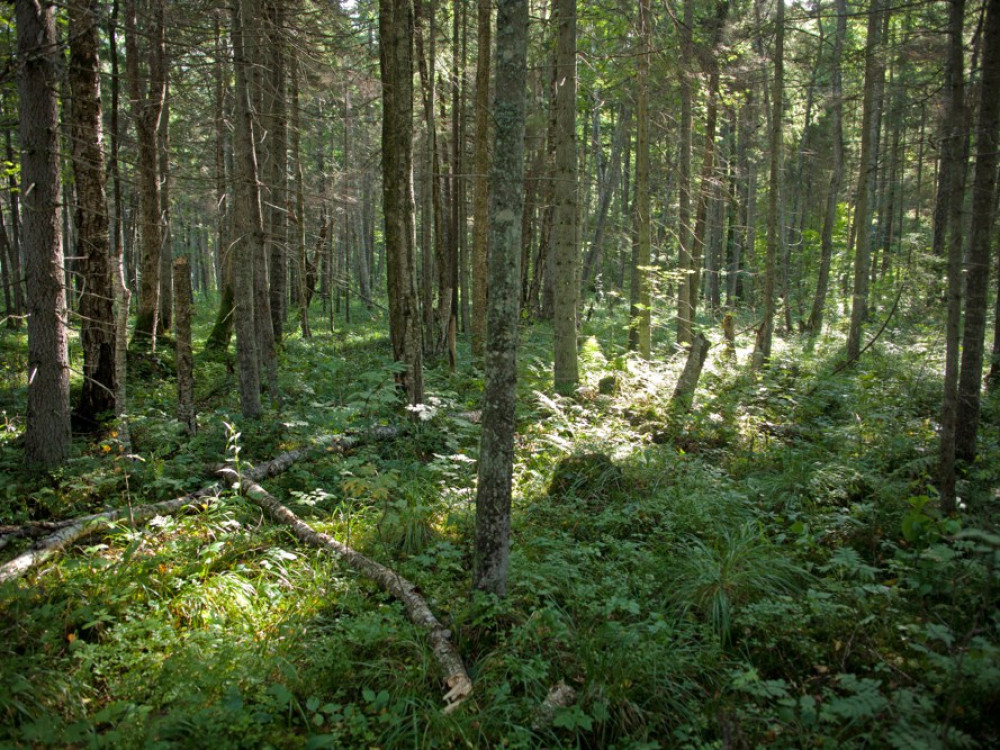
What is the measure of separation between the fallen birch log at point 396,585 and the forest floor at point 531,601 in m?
0.09

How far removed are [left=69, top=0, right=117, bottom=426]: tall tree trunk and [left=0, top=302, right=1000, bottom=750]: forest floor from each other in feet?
2.93

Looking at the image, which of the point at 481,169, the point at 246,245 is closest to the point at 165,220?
the point at 246,245

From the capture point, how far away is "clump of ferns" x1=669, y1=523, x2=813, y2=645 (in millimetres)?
4426

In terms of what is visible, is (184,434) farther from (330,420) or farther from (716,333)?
(716,333)

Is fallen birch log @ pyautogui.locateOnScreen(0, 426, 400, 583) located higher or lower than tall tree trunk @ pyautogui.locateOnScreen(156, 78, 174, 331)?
lower

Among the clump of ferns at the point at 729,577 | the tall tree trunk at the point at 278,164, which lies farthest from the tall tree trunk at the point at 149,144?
the clump of ferns at the point at 729,577

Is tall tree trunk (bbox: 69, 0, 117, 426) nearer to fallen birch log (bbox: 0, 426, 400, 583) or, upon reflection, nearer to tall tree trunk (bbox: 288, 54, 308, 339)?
fallen birch log (bbox: 0, 426, 400, 583)

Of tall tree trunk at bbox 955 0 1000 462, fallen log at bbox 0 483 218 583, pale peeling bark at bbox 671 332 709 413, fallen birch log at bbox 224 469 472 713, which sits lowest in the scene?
fallen birch log at bbox 224 469 472 713

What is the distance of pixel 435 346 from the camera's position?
15273 mm

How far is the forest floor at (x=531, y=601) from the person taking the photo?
10.9ft

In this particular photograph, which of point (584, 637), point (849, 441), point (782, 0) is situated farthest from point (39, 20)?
point (782, 0)

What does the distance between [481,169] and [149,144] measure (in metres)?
6.66

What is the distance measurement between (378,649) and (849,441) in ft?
22.8

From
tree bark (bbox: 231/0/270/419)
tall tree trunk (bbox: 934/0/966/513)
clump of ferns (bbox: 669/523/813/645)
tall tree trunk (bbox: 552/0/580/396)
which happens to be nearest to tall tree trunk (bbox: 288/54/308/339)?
tree bark (bbox: 231/0/270/419)
